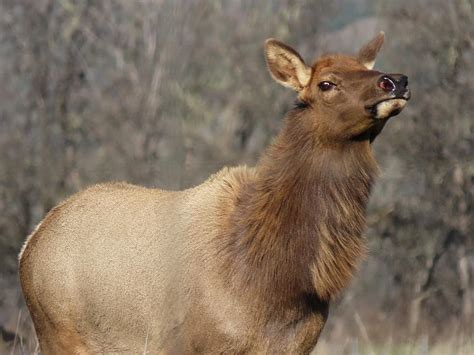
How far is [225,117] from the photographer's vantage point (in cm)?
1867

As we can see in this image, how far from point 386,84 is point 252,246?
4.42 ft

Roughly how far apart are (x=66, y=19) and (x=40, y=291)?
9.45m

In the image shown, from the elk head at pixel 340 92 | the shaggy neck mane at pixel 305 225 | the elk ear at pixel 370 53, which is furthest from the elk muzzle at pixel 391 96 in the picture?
the elk ear at pixel 370 53

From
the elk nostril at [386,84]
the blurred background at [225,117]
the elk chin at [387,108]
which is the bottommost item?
the blurred background at [225,117]

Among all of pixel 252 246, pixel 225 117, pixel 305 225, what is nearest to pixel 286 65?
pixel 305 225

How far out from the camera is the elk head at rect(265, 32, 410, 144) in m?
7.12

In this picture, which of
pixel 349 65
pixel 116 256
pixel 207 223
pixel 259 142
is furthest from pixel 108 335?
pixel 259 142

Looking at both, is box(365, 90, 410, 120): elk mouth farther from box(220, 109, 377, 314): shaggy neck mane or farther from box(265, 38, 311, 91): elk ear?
box(265, 38, 311, 91): elk ear

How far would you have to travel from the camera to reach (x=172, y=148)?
1725 centimetres

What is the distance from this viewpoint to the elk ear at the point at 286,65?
7.75 m

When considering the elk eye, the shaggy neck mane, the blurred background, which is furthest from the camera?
the blurred background

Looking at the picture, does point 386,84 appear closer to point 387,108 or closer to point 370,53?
point 387,108

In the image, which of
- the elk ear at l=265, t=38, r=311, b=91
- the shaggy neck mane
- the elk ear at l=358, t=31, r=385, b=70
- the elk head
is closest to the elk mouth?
the elk head

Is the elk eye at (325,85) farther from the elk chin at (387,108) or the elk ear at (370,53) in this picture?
the elk ear at (370,53)
